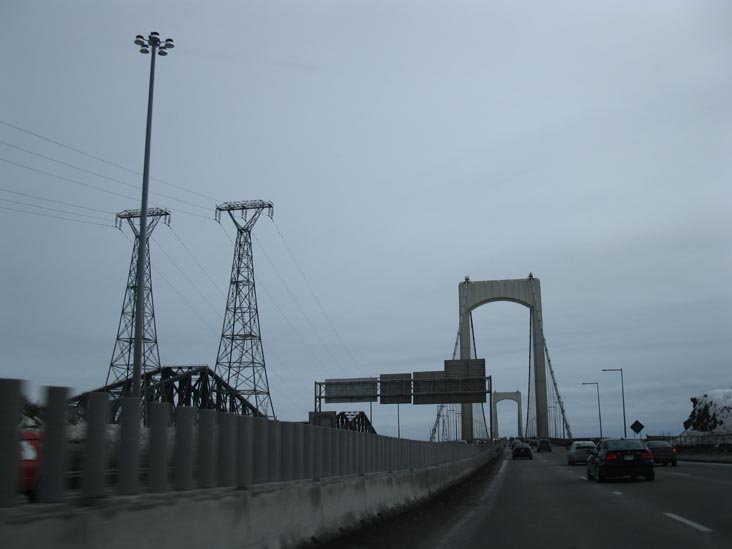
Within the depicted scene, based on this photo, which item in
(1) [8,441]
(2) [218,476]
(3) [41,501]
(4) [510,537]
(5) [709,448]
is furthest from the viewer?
(5) [709,448]

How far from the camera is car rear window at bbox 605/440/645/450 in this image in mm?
25875

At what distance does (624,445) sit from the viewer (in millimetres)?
26234

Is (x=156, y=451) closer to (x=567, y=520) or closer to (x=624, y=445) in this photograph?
(x=567, y=520)

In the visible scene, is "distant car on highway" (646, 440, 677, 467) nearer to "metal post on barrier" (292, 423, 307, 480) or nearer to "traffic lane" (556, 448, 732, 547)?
"traffic lane" (556, 448, 732, 547)

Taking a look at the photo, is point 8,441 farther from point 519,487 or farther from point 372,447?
point 519,487

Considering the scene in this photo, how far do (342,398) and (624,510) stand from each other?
52570 mm

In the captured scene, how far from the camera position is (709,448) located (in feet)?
192

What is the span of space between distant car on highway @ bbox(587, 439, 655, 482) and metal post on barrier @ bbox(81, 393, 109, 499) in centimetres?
2309

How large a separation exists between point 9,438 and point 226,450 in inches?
120

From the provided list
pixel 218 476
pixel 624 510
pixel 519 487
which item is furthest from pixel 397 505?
pixel 519 487

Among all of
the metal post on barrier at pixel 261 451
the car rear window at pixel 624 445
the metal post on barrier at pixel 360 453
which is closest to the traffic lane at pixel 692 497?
the car rear window at pixel 624 445

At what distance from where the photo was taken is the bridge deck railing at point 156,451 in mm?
5074

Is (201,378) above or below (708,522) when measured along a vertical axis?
above

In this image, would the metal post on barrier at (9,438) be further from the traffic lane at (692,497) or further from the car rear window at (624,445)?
the car rear window at (624,445)
